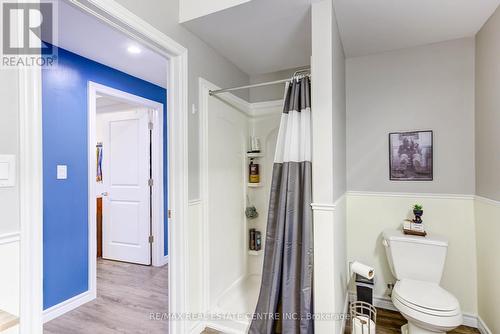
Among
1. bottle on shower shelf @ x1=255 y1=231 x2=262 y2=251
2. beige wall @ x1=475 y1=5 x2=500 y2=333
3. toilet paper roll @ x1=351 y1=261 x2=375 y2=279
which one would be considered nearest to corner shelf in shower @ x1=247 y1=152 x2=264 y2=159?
bottle on shower shelf @ x1=255 y1=231 x2=262 y2=251

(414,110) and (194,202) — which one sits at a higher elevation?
(414,110)

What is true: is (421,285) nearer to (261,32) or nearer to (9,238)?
(261,32)

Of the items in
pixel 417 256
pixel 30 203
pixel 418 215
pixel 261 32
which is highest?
pixel 261 32

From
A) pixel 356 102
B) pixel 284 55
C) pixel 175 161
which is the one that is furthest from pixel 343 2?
pixel 175 161

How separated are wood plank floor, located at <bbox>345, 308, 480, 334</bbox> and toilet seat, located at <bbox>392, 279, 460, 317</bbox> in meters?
0.42

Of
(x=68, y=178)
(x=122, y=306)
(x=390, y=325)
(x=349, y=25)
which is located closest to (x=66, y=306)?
(x=122, y=306)

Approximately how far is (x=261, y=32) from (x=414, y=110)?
1517 mm

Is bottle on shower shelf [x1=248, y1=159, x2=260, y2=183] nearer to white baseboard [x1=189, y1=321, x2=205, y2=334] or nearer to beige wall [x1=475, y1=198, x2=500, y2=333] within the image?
white baseboard [x1=189, y1=321, x2=205, y2=334]

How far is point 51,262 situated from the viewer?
2.29m

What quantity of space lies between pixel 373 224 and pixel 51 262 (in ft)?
9.72

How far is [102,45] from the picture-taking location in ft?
7.61

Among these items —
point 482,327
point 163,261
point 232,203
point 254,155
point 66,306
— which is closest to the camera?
point 482,327

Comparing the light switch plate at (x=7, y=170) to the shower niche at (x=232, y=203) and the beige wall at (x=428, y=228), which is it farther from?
the beige wall at (x=428, y=228)

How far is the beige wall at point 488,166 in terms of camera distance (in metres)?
1.75
